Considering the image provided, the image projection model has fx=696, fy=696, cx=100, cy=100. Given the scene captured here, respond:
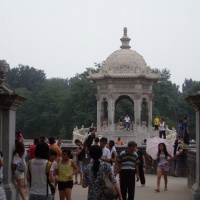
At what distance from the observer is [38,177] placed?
438 inches

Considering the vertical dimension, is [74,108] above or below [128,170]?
above

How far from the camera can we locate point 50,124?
8031 cm

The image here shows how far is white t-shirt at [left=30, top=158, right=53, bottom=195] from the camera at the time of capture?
11.0 metres

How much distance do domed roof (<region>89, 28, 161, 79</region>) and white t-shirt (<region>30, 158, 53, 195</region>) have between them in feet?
115

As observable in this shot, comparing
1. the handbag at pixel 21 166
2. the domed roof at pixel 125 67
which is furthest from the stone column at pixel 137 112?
the handbag at pixel 21 166

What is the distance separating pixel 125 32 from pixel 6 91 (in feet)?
110

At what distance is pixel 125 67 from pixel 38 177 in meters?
35.8

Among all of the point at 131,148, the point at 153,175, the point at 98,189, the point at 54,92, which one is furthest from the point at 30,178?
the point at 54,92

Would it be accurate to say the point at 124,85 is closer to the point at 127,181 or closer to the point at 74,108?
the point at 74,108

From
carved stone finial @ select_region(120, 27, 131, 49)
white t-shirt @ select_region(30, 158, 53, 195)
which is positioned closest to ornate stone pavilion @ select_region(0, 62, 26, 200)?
white t-shirt @ select_region(30, 158, 53, 195)

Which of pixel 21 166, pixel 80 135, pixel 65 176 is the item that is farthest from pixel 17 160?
pixel 80 135

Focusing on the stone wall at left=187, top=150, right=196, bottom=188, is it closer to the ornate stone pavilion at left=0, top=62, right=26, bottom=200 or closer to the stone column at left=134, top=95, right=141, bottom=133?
the ornate stone pavilion at left=0, top=62, right=26, bottom=200

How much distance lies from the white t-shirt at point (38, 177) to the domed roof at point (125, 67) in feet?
115

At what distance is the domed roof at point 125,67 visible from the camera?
→ 46219mm
